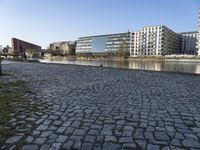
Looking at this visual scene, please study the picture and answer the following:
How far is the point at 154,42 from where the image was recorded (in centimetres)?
11906

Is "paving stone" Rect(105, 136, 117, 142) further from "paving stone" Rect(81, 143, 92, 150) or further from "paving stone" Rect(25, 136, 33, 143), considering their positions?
"paving stone" Rect(25, 136, 33, 143)

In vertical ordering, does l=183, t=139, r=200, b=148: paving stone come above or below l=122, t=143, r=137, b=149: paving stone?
below

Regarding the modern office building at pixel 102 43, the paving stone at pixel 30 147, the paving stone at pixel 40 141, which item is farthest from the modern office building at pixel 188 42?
the paving stone at pixel 30 147

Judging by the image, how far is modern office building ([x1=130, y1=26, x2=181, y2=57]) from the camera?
115m

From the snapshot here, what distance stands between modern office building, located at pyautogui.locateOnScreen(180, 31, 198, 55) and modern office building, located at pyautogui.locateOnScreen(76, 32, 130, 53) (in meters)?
45.1

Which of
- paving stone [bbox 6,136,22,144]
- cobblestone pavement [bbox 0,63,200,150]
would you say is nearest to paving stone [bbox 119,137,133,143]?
cobblestone pavement [bbox 0,63,200,150]

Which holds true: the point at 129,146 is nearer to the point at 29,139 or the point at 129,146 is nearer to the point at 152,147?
the point at 152,147

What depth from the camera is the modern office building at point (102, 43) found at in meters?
142

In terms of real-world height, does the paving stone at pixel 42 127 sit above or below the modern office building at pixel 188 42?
below

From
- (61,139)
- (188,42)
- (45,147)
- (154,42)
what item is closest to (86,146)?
(61,139)

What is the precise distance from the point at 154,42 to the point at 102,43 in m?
50.0

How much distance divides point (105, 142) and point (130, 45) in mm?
137199

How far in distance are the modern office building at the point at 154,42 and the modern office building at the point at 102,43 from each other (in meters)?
8.19

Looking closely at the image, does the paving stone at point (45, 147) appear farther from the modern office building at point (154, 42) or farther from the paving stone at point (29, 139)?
the modern office building at point (154, 42)
